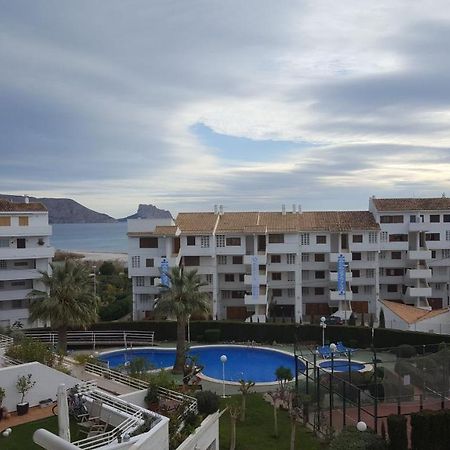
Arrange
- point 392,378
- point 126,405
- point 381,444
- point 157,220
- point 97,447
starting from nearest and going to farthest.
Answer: point 97,447 < point 126,405 < point 381,444 < point 392,378 < point 157,220

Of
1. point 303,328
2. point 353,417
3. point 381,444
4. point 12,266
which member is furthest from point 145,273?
point 381,444

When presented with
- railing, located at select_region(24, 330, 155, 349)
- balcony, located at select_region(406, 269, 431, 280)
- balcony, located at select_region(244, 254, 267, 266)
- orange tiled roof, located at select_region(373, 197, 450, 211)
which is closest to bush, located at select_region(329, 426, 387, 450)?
railing, located at select_region(24, 330, 155, 349)

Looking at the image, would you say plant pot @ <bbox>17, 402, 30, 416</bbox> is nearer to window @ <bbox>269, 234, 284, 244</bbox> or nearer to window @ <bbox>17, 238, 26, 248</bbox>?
window @ <bbox>17, 238, 26, 248</bbox>

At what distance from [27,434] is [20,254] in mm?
27036

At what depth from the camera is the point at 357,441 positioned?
18.2 meters

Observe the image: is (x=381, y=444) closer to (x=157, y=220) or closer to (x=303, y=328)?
(x=303, y=328)

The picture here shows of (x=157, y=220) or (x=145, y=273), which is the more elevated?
(x=157, y=220)

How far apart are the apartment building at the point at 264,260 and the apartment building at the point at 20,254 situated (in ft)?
24.1

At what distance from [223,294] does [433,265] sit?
19.4 m

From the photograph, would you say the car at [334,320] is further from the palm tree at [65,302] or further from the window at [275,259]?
the palm tree at [65,302]

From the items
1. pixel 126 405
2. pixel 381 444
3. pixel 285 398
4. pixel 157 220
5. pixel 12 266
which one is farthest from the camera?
pixel 157 220

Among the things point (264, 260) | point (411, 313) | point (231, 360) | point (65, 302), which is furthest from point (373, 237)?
point (65, 302)

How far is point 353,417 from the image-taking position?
75.0ft

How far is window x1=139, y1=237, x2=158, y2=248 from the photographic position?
45.3 meters
